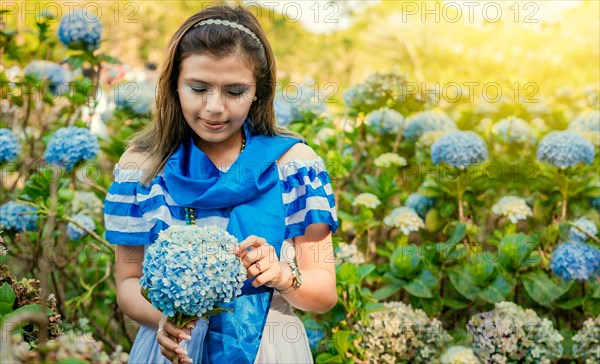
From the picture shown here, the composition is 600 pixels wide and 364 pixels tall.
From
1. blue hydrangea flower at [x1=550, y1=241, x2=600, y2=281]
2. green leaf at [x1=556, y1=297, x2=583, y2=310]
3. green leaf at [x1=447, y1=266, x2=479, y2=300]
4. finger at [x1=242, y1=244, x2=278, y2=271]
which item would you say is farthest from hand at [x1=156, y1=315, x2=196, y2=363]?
green leaf at [x1=556, y1=297, x2=583, y2=310]

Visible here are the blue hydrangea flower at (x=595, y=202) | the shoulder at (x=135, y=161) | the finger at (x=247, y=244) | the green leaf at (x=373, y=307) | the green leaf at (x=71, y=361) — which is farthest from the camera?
the blue hydrangea flower at (x=595, y=202)

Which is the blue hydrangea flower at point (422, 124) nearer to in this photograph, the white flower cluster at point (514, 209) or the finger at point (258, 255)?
the white flower cluster at point (514, 209)

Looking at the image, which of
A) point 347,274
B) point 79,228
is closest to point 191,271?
point 347,274

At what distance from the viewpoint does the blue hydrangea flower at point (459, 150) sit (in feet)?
8.61

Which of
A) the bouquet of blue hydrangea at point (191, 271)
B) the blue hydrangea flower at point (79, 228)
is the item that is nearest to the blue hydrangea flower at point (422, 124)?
Answer: the blue hydrangea flower at point (79, 228)

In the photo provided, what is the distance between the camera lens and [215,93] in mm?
1617

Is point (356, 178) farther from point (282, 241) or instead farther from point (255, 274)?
point (255, 274)

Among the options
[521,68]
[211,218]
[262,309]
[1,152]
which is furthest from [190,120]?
[521,68]

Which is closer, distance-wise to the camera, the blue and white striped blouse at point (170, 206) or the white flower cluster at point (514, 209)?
the blue and white striped blouse at point (170, 206)

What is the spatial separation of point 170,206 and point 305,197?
14.7 inches

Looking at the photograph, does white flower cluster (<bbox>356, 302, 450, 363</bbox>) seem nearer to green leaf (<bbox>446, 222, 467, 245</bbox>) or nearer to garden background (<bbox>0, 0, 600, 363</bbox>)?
garden background (<bbox>0, 0, 600, 363</bbox>)

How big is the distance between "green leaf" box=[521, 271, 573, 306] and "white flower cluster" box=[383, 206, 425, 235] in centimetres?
47

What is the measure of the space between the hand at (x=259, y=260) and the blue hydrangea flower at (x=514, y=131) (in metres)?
2.08

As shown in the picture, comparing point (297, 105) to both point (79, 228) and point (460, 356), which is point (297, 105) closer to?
point (79, 228)
